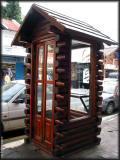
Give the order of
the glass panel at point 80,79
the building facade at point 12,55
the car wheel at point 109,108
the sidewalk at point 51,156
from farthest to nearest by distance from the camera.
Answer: the building facade at point 12,55 → the car wheel at point 109,108 → the glass panel at point 80,79 → the sidewalk at point 51,156

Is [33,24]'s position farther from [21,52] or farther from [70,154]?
[21,52]

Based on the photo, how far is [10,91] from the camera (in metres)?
5.34

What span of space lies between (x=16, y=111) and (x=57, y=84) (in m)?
2.30

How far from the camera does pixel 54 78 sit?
11.8ft

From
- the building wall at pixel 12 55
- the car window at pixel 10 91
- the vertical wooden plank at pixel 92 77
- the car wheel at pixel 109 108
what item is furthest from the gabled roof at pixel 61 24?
the building wall at pixel 12 55

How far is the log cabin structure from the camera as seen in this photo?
3.53m

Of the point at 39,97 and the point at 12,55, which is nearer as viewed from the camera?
the point at 39,97

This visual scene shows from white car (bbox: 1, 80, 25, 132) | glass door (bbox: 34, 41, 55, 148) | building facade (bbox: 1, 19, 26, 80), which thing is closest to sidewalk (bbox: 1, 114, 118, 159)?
glass door (bbox: 34, 41, 55, 148)

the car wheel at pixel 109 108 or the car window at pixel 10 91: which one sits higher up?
the car window at pixel 10 91

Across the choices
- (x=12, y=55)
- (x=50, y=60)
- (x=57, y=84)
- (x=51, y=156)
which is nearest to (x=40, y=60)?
(x=50, y=60)

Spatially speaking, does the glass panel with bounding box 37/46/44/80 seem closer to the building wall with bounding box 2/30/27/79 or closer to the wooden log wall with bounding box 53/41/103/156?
the wooden log wall with bounding box 53/41/103/156

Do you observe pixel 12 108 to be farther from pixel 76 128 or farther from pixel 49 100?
pixel 76 128

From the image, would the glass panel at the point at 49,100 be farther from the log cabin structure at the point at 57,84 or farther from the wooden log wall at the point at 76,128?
the wooden log wall at the point at 76,128

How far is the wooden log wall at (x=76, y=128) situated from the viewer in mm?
3541
